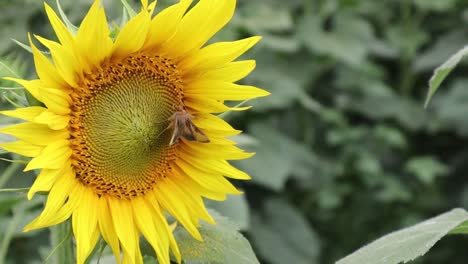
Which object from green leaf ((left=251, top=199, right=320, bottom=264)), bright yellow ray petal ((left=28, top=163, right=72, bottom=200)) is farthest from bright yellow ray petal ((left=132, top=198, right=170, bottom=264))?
green leaf ((left=251, top=199, right=320, bottom=264))

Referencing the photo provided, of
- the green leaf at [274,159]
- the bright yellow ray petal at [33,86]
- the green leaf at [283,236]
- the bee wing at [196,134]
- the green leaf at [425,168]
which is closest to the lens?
the bright yellow ray petal at [33,86]

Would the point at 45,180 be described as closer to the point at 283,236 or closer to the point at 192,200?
the point at 192,200

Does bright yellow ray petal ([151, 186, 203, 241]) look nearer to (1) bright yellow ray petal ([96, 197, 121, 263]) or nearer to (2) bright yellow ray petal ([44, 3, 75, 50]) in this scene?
(1) bright yellow ray petal ([96, 197, 121, 263])

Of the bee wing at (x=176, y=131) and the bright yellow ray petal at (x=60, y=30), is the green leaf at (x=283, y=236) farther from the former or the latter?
the bright yellow ray petal at (x=60, y=30)

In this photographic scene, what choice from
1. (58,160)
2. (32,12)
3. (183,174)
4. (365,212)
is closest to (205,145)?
(183,174)

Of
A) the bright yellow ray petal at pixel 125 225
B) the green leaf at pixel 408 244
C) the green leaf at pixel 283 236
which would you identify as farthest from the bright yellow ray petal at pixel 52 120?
the green leaf at pixel 283 236

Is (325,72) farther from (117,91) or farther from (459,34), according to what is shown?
(117,91)

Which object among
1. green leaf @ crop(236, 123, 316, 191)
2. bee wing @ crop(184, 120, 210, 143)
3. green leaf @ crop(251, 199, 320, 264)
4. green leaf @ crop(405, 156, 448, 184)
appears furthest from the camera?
green leaf @ crop(405, 156, 448, 184)
